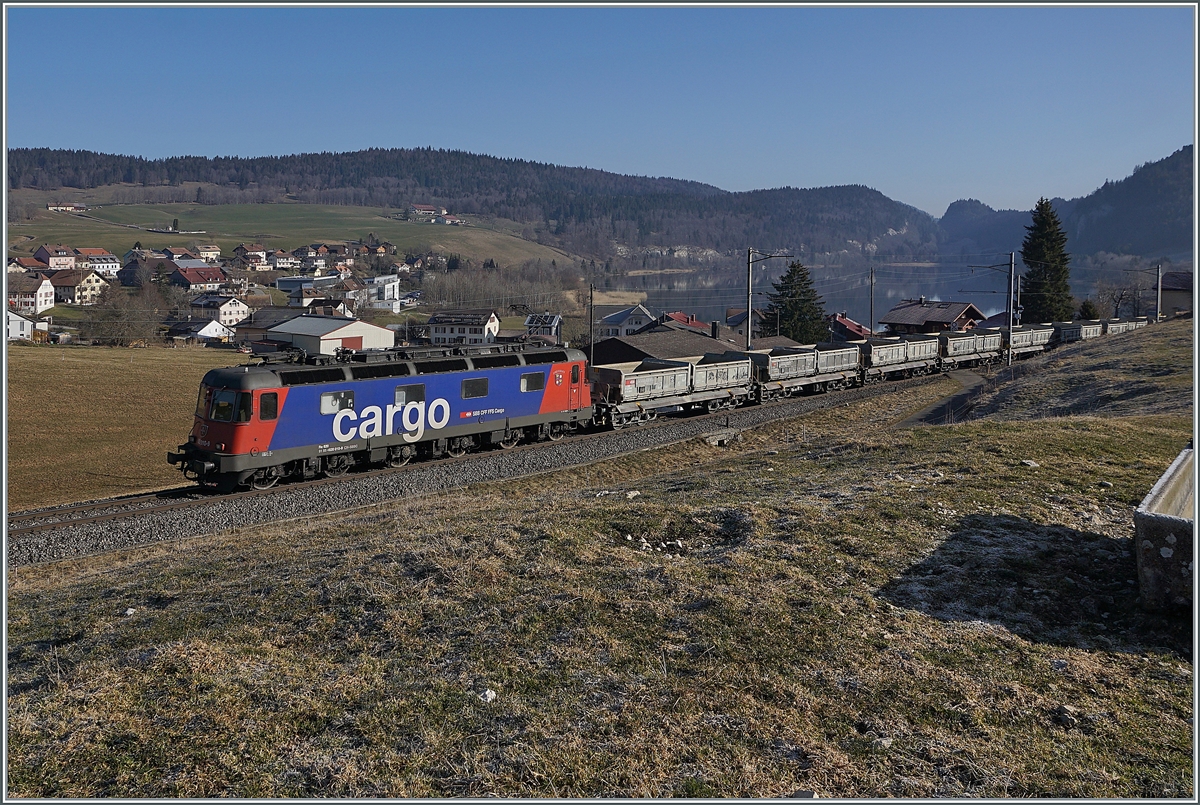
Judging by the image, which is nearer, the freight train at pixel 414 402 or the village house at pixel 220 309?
the freight train at pixel 414 402

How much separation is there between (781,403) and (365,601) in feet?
110

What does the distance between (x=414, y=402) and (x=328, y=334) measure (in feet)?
232

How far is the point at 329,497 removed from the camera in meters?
24.7

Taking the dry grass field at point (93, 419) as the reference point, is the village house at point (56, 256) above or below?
above

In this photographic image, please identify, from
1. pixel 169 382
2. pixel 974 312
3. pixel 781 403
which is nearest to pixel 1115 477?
pixel 781 403

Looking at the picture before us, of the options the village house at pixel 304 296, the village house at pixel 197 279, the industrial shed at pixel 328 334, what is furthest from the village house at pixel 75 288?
the industrial shed at pixel 328 334

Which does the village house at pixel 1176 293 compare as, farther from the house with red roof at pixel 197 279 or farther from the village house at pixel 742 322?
the house with red roof at pixel 197 279

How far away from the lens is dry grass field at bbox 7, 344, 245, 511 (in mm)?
35594

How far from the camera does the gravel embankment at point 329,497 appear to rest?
21.0 meters

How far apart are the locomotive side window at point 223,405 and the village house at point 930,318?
69.9 meters

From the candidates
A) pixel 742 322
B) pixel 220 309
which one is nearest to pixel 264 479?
pixel 742 322

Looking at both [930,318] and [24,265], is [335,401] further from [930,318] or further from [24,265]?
[24,265]

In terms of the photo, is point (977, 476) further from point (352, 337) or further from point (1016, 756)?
point (352, 337)

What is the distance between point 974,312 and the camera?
9031 centimetres
